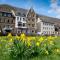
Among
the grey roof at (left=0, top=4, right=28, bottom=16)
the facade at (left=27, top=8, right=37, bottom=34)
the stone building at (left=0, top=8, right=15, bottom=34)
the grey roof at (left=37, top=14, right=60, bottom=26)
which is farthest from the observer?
the grey roof at (left=37, top=14, right=60, bottom=26)

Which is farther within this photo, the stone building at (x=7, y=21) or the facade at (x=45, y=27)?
the facade at (x=45, y=27)

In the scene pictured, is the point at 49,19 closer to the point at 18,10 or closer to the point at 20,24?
the point at 18,10

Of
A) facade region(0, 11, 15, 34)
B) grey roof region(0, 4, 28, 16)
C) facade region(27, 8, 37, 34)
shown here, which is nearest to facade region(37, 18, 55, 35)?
facade region(27, 8, 37, 34)

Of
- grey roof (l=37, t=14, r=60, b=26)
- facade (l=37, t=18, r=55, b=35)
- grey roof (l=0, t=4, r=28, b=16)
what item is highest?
grey roof (l=0, t=4, r=28, b=16)

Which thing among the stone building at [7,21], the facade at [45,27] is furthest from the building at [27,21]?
the stone building at [7,21]

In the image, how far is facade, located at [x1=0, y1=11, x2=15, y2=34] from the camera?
6163cm

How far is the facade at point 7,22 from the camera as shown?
2426 inches

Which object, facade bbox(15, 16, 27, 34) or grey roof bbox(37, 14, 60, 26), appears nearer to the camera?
facade bbox(15, 16, 27, 34)

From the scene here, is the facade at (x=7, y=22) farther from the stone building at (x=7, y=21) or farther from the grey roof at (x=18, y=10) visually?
the grey roof at (x=18, y=10)

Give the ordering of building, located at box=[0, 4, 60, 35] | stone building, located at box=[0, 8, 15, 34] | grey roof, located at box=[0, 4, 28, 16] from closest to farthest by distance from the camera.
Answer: stone building, located at box=[0, 8, 15, 34], building, located at box=[0, 4, 60, 35], grey roof, located at box=[0, 4, 28, 16]

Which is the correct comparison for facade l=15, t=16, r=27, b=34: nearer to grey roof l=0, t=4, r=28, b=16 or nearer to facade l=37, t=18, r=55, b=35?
grey roof l=0, t=4, r=28, b=16

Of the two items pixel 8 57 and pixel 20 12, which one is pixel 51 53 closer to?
pixel 8 57

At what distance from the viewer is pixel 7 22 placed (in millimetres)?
63375

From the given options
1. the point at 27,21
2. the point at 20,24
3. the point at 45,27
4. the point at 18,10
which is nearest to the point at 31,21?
the point at 27,21
